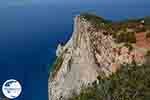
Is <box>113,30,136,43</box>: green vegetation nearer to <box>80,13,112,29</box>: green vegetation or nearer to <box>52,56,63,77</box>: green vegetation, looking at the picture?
<box>80,13,112,29</box>: green vegetation

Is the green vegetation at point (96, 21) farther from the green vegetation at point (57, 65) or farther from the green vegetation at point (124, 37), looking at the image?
the green vegetation at point (57, 65)

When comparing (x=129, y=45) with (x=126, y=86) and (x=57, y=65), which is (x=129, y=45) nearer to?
(x=126, y=86)

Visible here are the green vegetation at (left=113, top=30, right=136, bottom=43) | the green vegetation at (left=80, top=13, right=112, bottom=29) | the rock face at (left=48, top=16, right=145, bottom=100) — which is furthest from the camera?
the green vegetation at (left=80, top=13, right=112, bottom=29)

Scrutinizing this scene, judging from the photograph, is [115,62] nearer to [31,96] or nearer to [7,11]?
[31,96]

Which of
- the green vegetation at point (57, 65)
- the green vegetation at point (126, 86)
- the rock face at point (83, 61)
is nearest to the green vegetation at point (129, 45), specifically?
the rock face at point (83, 61)

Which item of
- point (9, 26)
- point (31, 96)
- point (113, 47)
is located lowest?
point (31, 96)

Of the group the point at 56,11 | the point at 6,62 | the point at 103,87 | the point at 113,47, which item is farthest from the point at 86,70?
the point at 56,11

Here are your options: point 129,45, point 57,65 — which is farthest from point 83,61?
point 129,45

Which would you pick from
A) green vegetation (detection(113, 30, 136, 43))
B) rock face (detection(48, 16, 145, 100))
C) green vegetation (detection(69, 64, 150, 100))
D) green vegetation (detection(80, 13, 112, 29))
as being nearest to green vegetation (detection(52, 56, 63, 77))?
rock face (detection(48, 16, 145, 100))
